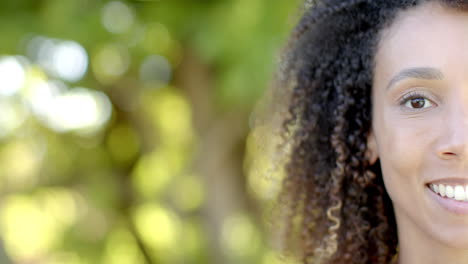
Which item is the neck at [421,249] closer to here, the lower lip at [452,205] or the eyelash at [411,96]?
the lower lip at [452,205]

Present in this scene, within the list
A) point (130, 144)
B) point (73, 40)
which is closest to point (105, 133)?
point (130, 144)

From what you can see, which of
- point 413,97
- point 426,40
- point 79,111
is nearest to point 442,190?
point 413,97

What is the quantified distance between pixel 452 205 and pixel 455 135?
0.20 meters

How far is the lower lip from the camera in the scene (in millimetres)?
1714

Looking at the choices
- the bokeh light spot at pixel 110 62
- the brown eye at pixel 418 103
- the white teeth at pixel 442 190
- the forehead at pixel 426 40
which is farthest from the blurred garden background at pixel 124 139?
the white teeth at pixel 442 190

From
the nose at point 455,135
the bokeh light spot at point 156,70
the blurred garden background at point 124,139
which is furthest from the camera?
the bokeh light spot at point 156,70

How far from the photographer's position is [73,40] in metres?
3.74

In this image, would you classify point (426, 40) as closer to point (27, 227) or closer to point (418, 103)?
point (418, 103)

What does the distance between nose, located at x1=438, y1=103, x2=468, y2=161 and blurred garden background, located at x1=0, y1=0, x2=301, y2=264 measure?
2.16 metres

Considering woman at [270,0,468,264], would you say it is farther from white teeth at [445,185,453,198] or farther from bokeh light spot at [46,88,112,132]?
bokeh light spot at [46,88,112,132]

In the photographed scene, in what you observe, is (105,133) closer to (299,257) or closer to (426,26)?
(299,257)

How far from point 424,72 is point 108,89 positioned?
3.66 meters

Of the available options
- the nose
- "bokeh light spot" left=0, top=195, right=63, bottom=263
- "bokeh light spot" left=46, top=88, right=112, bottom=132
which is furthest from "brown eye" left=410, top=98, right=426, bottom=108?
"bokeh light spot" left=0, top=195, right=63, bottom=263

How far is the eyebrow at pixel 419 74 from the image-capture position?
174cm
